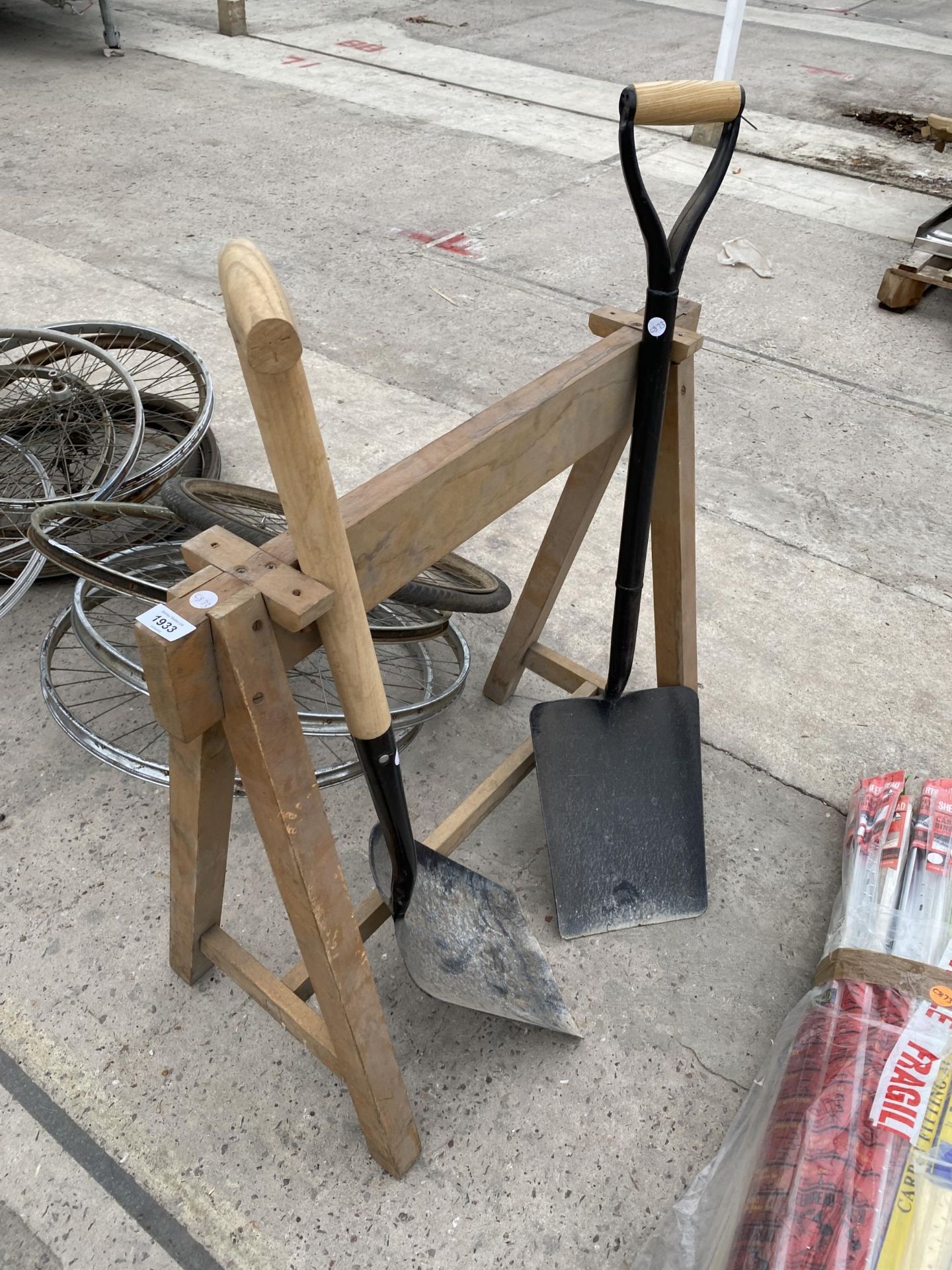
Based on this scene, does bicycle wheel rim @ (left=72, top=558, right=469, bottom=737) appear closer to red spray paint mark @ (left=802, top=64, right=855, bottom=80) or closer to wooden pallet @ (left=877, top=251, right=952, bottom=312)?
wooden pallet @ (left=877, top=251, right=952, bottom=312)

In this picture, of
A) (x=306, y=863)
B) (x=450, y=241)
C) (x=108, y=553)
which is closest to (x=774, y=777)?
(x=306, y=863)

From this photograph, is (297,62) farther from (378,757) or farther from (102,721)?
(378,757)

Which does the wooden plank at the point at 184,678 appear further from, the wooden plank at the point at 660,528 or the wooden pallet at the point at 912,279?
the wooden pallet at the point at 912,279

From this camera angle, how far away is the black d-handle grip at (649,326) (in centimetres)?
153

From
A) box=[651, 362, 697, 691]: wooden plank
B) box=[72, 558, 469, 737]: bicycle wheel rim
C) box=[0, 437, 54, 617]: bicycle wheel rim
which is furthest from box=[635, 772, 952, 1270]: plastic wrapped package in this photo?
box=[0, 437, 54, 617]: bicycle wheel rim

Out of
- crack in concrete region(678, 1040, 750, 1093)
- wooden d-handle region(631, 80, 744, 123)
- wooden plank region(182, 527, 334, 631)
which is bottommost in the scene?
crack in concrete region(678, 1040, 750, 1093)

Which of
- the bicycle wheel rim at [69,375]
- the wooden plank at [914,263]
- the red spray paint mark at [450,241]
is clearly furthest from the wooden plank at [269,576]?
the wooden plank at [914,263]

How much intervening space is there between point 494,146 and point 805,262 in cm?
242

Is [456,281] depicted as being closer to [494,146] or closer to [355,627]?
[494,146]

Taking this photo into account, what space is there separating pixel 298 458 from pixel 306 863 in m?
0.61

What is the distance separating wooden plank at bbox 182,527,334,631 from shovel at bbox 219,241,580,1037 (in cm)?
3

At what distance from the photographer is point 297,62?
8.05 m

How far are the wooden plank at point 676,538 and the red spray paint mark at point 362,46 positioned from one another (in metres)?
7.94

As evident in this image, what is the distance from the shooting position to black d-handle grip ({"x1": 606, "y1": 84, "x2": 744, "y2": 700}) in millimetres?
1530
